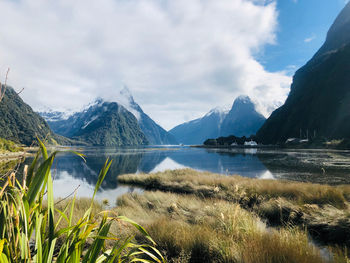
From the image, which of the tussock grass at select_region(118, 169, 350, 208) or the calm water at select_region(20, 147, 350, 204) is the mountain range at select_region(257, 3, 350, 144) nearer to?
the calm water at select_region(20, 147, 350, 204)

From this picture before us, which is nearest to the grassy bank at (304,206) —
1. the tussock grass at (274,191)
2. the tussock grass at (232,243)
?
the tussock grass at (274,191)

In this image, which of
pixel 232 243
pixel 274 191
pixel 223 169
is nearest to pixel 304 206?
pixel 274 191

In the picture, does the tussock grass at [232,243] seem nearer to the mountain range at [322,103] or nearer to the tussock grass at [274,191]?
the tussock grass at [274,191]

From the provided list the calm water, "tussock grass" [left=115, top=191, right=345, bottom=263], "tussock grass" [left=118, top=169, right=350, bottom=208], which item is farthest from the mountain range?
"tussock grass" [left=115, top=191, right=345, bottom=263]

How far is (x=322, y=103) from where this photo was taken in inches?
3686

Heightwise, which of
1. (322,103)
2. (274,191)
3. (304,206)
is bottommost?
(274,191)

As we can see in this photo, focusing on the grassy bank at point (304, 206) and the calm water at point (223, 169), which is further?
the calm water at point (223, 169)

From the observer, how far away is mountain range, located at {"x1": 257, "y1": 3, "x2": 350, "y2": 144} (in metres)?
83.9

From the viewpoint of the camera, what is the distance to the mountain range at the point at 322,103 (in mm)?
83875

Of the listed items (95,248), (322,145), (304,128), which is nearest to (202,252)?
(95,248)

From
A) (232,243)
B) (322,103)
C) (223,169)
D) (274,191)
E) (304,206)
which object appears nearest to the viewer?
(232,243)

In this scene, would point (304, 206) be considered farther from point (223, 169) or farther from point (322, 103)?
point (322, 103)

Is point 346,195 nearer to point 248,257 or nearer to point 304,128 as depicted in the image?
point 248,257

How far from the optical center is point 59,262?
6.72ft
